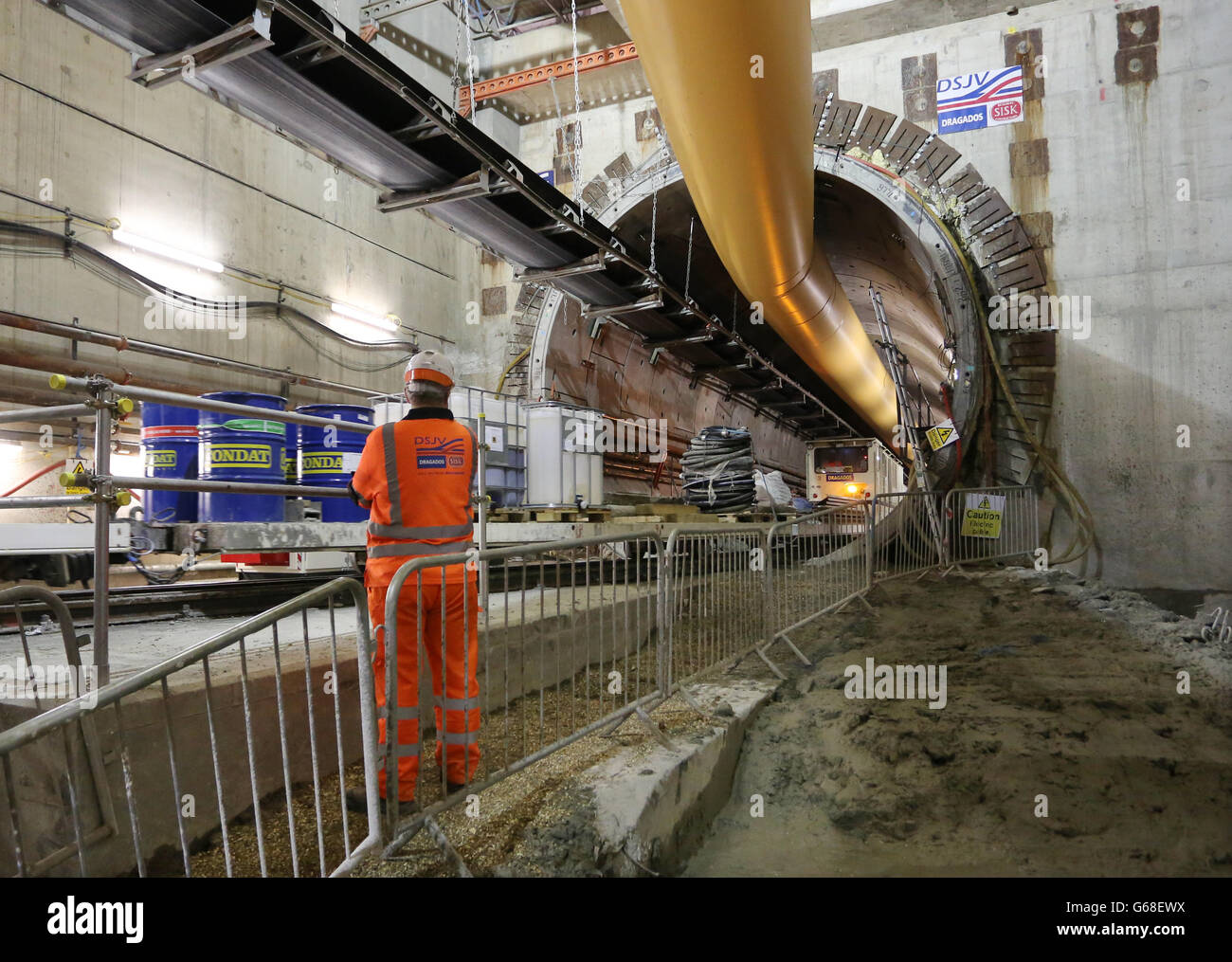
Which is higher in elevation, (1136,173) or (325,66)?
(1136,173)

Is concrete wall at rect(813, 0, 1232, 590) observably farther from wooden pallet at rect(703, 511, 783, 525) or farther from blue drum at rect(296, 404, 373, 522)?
blue drum at rect(296, 404, 373, 522)

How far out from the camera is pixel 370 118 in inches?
187

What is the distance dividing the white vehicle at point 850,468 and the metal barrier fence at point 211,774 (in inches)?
663

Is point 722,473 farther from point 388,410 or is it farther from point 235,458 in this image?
point 235,458

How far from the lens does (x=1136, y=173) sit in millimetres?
7949

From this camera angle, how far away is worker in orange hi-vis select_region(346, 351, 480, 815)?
9.89ft

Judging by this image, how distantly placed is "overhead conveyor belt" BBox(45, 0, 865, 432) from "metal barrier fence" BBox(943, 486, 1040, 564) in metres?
4.83

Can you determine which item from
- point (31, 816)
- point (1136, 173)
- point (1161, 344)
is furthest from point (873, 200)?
point (31, 816)

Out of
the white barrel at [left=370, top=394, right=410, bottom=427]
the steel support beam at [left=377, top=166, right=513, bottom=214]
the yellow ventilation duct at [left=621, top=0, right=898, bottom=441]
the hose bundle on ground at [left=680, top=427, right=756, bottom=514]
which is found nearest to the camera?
the yellow ventilation duct at [left=621, top=0, right=898, bottom=441]

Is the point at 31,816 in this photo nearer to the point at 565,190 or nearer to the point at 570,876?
the point at 570,876

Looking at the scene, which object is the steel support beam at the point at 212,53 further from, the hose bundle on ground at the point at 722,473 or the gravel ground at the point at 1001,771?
the hose bundle on ground at the point at 722,473

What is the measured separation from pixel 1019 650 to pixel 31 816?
20.2ft

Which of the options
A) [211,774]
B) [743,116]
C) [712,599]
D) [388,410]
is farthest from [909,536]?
[211,774]

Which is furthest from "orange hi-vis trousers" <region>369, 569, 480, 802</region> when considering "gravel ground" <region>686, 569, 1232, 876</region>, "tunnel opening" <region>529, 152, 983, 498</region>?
"tunnel opening" <region>529, 152, 983, 498</region>
